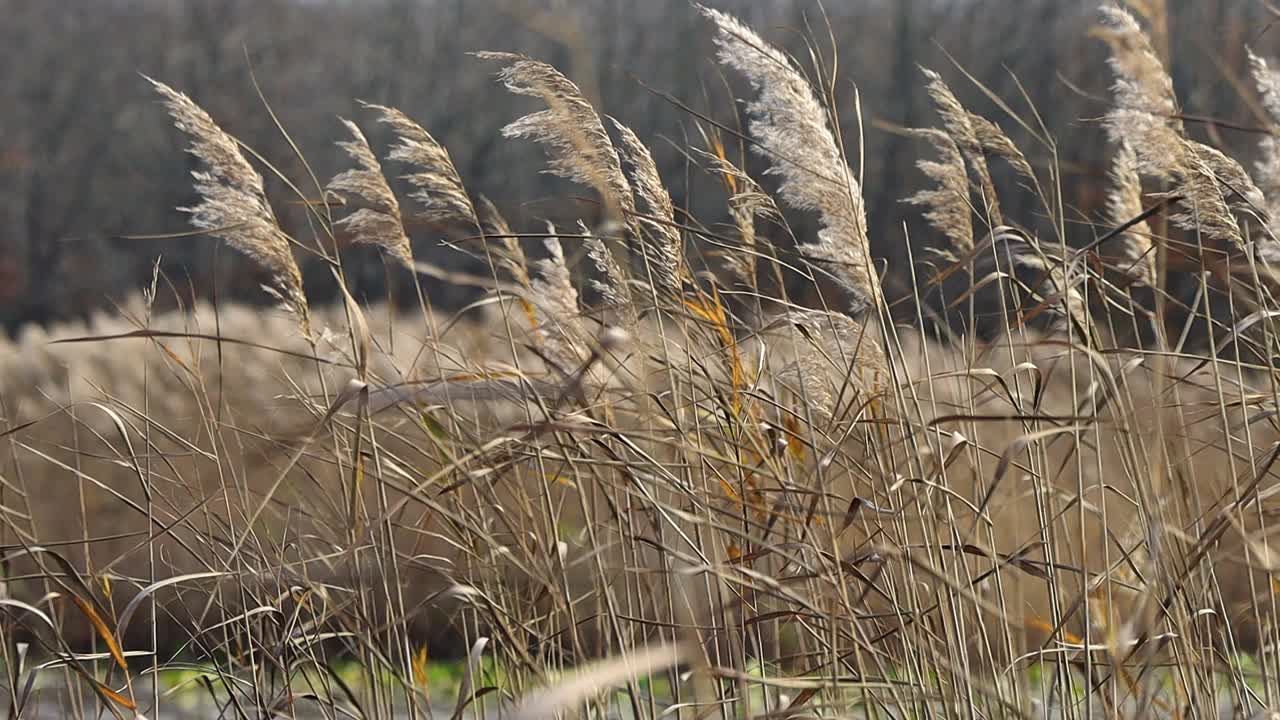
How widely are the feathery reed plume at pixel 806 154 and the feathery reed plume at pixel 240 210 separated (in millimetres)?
447

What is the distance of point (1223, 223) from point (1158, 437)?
32 centimetres

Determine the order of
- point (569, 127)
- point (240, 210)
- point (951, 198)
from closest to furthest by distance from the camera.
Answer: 1. point (569, 127)
2. point (240, 210)
3. point (951, 198)

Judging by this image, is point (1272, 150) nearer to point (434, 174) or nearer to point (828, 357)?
point (828, 357)

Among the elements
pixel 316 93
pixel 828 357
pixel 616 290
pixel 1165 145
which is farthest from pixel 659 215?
pixel 316 93

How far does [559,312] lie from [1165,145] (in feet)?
1.77

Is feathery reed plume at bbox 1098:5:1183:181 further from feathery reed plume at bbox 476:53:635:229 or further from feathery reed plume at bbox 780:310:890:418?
feathery reed plume at bbox 476:53:635:229

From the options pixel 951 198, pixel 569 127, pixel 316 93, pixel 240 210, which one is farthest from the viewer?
pixel 316 93

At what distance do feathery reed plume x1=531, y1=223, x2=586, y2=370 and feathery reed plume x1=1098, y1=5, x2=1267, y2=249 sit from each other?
1.65 feet

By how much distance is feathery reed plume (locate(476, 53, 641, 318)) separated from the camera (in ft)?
3.90

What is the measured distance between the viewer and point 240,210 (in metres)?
1.28

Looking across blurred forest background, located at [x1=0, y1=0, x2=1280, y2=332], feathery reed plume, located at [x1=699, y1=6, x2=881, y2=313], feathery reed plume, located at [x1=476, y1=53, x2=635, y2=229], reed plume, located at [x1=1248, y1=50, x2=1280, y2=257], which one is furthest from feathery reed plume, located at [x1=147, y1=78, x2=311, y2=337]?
blurred forest background, located at [x1=0, y1=0, x2=1280, y2=332]

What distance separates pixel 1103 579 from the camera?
127 centimetres

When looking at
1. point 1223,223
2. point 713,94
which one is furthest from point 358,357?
point 713,94

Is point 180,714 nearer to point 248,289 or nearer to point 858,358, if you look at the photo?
point 858,358
